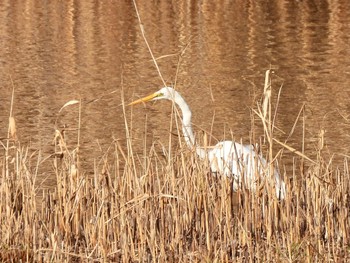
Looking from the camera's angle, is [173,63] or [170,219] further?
[173,63]

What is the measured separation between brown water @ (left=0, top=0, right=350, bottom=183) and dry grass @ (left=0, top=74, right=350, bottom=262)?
1.49 m

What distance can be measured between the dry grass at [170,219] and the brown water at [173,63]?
1.49 meters

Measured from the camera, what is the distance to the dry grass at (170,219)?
5.36 m

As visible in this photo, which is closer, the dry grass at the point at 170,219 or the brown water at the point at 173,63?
the dry grass at the point at 170,219

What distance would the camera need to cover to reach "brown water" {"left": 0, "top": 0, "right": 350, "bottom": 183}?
35.9 feet

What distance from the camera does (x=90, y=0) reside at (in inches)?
→ 879

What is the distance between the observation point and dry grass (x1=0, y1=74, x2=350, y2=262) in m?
5.36

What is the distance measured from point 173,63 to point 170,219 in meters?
9.44

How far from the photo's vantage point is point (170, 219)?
18.4 ft

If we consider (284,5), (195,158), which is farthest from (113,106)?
(284,5)

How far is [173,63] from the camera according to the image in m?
14.9

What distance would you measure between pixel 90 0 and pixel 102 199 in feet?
56.3

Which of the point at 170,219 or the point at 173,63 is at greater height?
the point at 173,63

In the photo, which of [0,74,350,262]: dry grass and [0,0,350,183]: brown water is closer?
[0,74,350,262]: dry grass
